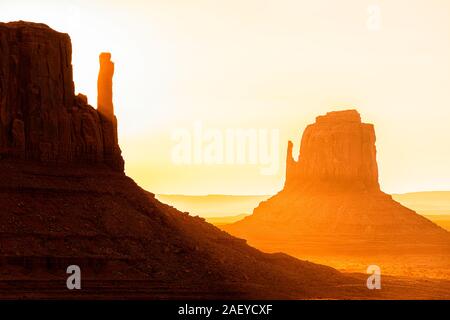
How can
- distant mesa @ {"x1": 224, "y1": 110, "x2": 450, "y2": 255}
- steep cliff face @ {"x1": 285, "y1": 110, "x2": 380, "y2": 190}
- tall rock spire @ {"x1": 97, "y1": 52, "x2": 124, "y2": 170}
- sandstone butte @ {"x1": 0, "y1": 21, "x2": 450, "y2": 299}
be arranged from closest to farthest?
sandstone butte @ {"x1": 0, "y1": 21, "x2": 450, "y2": 299} < tall rock spire @ {"x1": 97, "y1": 52, "x2": 124, "y2": 170} < distant mesa @ {"x1": 224, "y1": 110, "x2": 450, "y2": 255} < steep cliff face @ {"x1": 285, "y1": 110, "x2": 380, "y2": 190}

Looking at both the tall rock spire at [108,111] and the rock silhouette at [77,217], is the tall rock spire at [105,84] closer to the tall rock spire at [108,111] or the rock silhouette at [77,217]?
the tall rock spire at [108,111]

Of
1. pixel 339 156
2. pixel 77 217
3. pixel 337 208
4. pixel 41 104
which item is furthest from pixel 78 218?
pixel 339 156

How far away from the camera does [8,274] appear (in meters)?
54.3

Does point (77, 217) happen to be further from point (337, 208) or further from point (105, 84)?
point (337, 208)

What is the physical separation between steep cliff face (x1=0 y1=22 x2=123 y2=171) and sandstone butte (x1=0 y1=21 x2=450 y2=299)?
7cm

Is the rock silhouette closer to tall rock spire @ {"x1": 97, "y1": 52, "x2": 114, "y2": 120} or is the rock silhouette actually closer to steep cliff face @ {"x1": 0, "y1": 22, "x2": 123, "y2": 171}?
steep cliff face @ {"x1": 0, "y1": 22, "x2": 123, "y2": 171}

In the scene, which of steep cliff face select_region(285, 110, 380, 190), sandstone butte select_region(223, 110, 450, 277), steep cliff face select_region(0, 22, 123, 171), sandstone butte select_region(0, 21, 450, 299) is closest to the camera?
sandstone butte select_region(0, 21, 450, 299)

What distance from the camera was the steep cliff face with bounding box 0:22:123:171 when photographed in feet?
205

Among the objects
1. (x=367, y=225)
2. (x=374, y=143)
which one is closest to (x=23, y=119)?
(x=367, y=225)

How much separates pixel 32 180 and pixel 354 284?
85.9ft

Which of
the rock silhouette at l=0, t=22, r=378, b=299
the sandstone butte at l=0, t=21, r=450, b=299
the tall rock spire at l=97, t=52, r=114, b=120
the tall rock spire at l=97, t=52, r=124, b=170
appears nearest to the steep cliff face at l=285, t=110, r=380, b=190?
the tall rock spire at l=97, t=52, r=114, b=120

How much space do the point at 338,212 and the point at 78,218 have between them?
85675 mm

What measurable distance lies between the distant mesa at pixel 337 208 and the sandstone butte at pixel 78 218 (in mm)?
61713
